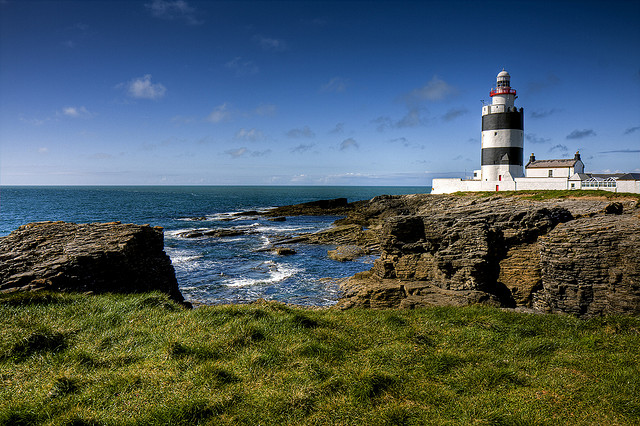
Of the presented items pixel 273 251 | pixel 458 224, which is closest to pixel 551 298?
pixel 458 224

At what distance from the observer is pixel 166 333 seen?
321 inches

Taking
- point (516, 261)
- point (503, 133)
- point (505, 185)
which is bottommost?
point (516, 261)

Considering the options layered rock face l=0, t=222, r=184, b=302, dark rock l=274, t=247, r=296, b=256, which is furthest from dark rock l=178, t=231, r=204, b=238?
layered rock face l=0, t=222, r=184, b=302

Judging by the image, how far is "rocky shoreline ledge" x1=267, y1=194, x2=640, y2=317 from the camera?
11.4 metres

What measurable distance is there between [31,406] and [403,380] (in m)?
6.29

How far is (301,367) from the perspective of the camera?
6.84 metres

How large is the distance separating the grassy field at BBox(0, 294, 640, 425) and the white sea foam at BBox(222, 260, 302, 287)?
15458 millimetres

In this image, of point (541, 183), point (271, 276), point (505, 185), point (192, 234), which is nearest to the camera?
point (271, 276)

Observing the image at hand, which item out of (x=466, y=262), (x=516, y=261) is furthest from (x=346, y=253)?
(x=516, y=261)

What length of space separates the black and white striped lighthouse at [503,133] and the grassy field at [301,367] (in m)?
43.5

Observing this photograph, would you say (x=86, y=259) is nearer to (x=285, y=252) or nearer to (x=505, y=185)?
(x=285, y=252)

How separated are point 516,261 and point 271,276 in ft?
57.8

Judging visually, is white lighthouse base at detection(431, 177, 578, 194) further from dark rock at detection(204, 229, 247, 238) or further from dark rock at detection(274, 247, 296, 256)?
dark rock at detection(204, 229, 247, 238)

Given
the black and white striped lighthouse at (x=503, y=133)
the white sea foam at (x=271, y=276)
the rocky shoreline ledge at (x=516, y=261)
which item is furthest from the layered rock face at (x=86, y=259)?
the black and white striped lighthouse at (x=503, y=133)
